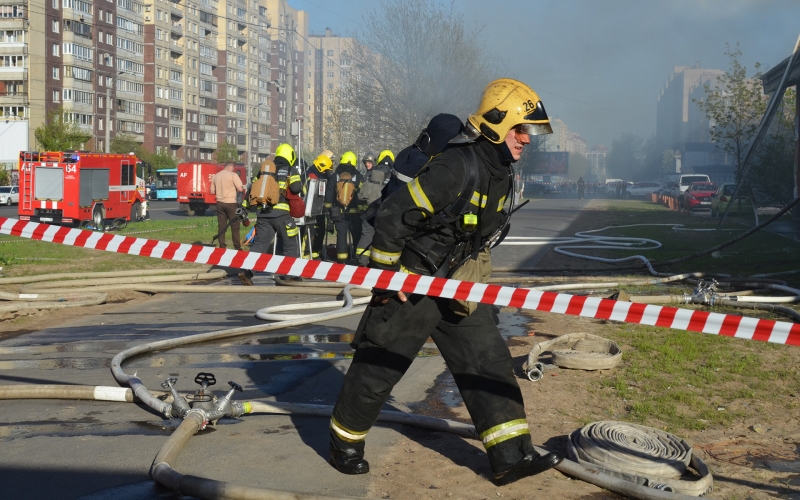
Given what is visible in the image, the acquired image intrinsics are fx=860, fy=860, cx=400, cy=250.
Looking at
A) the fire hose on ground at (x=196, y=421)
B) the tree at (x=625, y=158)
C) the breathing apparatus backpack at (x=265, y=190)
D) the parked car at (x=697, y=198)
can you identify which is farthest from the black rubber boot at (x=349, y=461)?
the tree at (x=625, y=158)

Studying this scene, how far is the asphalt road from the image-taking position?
391 cm

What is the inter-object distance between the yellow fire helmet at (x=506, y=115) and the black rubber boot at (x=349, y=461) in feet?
5.19

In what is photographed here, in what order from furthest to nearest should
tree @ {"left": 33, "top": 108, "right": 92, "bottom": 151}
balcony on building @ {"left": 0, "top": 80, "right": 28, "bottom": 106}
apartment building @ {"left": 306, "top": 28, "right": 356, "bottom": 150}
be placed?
apartment building @ {"left": 306, "top": 28, "right": 356, "bottom": 150} → balcony on building @ {"left": 0, "top": 80, "right": 28, "bottom": 106} → tree @ {"left": 33, "top": 108, "right": 92, "bottom": 151}

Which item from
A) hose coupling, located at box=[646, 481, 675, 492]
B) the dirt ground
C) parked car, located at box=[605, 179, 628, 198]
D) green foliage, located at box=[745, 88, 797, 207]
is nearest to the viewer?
hose coupling, located at box=[646, 481, 675, 492]

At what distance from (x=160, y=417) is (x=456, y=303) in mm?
2104

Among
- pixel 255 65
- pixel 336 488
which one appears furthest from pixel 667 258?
pixel 255 65

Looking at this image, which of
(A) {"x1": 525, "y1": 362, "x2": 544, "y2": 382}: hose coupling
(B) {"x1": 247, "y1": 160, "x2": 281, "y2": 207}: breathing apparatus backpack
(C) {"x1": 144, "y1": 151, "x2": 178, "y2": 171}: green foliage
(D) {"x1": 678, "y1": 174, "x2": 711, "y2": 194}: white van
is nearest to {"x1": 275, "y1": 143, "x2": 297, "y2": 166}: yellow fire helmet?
(B) {"x1": 247, "y1": 160, "x2": 281, "y2": 207}: breathing apparatus backpack

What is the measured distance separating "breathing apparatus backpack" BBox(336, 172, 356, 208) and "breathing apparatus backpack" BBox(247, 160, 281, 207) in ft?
6.76

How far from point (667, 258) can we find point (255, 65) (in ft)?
341

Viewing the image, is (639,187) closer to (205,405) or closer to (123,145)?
(123,145)

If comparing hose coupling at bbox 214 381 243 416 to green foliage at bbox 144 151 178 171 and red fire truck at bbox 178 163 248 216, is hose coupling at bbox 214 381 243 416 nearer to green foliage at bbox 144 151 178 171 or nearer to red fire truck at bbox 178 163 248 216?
red fire truck at bbox 178 163 248 216

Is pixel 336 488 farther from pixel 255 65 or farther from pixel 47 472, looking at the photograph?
pixel 255 65

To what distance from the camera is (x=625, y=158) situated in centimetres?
16512

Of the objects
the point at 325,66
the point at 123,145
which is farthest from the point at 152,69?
the point at 325,66
